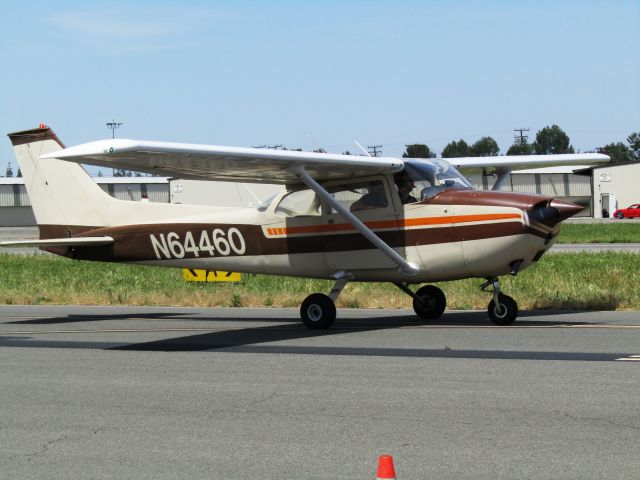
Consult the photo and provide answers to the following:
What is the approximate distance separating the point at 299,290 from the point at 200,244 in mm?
5075

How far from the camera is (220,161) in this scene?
Answer: 13188 millimetres

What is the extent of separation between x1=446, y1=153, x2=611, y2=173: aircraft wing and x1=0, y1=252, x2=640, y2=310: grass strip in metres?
2.17

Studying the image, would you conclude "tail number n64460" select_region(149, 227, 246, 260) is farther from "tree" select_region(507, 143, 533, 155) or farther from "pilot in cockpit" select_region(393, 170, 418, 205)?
"tree" select_region(507, 143, 533, 155)

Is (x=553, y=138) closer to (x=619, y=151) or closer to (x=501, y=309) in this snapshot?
(x=619, y=151)

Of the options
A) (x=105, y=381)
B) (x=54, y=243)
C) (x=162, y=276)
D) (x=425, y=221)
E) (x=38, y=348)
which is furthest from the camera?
(x=162, y=276)

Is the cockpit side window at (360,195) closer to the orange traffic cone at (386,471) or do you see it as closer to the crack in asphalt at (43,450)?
the crack in asphalt at (43,450)

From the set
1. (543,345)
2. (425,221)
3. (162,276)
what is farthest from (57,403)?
(162,276)

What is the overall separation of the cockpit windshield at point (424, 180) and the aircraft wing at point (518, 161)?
2.69 m

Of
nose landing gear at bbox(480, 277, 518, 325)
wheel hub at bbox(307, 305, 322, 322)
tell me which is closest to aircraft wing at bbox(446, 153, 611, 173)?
nose landing gear at bbox(480, 277, 518, 325)

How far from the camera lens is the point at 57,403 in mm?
8336

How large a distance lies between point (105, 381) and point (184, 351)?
2.24 m

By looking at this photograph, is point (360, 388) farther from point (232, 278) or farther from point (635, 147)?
point (635, 147)

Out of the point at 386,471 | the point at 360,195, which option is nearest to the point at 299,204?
the point at 360,195

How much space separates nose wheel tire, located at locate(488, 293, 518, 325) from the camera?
13320 mm
